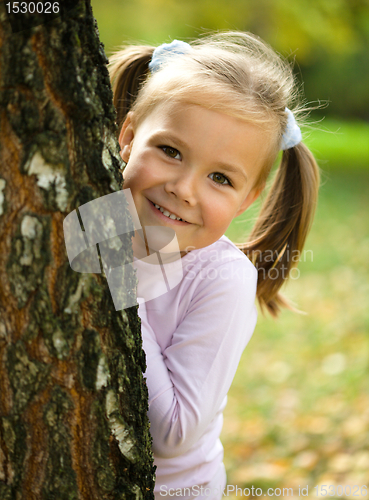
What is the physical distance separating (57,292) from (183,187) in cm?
57

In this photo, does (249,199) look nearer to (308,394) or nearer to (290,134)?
(290,134)

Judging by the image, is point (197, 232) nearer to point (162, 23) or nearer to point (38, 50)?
point (38, 50)

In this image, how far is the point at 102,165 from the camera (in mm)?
950

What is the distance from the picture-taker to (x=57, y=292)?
36.1 inches

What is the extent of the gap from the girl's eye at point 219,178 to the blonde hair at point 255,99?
0.60 feet

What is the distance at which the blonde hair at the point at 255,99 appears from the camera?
1416 mm

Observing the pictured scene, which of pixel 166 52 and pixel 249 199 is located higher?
pixel 166 52

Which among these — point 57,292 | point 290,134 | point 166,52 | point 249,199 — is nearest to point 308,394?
point 249,199

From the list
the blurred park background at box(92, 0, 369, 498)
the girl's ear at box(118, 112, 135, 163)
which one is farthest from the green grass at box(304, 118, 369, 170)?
the girl's ear at box(118, 112, 135, 163)

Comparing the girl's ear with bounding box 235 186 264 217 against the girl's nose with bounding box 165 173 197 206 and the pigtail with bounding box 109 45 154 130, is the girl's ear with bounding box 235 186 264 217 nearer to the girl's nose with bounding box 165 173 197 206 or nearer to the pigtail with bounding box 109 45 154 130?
the girl's nose with bounding box 165 173 197 206

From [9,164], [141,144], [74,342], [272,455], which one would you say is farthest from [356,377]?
[9,164]

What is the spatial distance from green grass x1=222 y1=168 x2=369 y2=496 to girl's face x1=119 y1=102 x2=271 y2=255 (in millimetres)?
1898

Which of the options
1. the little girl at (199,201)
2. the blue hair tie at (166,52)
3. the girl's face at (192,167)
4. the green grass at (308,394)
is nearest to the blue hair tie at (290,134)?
the little girl at (199,201)

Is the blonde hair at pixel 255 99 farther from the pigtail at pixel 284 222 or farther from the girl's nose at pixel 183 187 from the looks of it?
the girl's nose at pixel 183 187
